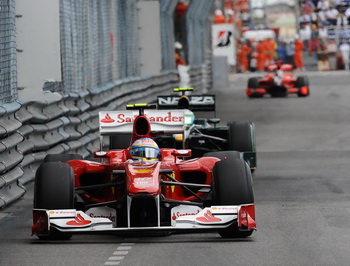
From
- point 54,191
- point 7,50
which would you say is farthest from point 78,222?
point 7,50

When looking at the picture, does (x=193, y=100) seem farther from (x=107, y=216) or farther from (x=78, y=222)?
(x=78, y=222)

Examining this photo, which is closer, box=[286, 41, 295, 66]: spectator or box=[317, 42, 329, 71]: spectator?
box=[317, 42, 329, 71]: spectator

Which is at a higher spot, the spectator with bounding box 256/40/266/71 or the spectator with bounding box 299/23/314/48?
the spectator with bounding box 299/23/314/48

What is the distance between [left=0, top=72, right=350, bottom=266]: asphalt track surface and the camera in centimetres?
892

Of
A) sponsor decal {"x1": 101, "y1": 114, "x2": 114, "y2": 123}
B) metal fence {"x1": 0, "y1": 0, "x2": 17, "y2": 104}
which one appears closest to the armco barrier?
metal fence {"x1": 0, "y1": 0, "x2": 17, "y2": 104}

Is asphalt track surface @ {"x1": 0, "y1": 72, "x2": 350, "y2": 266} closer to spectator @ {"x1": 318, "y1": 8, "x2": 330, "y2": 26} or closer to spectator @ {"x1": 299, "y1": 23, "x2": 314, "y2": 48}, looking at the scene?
spectator @ {"x1": 299, "y1": 23, "x2": 314, "y2": 48}

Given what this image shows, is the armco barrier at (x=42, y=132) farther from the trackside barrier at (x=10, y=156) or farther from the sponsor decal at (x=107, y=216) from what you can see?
the sponsor decal at (x=107, y=216)

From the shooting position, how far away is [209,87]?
4444 centimetres

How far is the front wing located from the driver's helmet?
0.76 meters

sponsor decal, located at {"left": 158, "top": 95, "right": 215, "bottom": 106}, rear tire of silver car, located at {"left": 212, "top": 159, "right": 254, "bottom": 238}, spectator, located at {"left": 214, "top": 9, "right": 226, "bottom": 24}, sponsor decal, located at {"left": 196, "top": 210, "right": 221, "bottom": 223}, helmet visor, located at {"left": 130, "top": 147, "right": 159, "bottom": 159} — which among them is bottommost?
sponsor decal, located at {"left": 196, "top": 210, "right": 221, "bottom": 223}

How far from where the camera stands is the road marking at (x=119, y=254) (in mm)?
8797

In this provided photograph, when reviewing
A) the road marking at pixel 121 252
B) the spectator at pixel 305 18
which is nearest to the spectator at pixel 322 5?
the spectator at pixel 305 18

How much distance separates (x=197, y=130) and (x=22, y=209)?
3.66 metres

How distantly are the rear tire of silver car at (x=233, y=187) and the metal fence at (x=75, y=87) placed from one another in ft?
10.6
